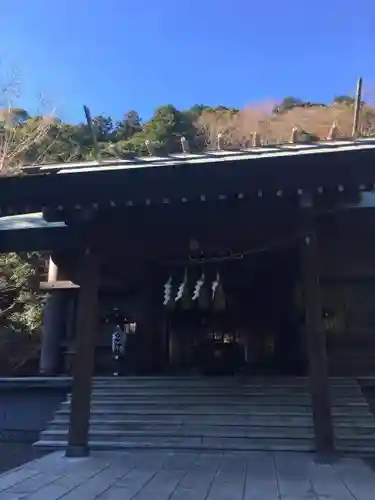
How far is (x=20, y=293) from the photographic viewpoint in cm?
1872

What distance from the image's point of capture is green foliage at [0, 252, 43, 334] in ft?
58.1

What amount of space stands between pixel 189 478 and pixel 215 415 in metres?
2.60

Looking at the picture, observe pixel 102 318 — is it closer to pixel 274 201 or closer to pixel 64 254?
pixel 64 254

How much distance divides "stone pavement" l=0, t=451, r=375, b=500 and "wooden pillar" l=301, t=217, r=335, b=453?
0.33 m

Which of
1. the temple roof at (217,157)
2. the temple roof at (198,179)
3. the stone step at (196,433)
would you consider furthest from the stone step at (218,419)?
the temple roof at (217,157)

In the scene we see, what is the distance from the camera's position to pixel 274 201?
6172 mm

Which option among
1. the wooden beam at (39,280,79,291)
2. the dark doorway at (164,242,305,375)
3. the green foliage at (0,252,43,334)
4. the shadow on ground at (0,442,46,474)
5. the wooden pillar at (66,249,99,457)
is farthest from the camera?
the green foliage at (0,252,43,334)

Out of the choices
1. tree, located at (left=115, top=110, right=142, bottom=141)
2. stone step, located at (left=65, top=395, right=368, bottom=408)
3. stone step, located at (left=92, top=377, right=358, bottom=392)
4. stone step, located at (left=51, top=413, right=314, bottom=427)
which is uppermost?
tree, located at (left=115, top=110, right=142, bottom=141)

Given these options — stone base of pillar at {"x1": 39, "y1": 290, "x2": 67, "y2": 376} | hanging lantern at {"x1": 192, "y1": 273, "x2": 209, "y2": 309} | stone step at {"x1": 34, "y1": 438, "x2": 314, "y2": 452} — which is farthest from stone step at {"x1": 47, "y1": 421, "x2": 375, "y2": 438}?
stone base of pillar at {"x1": 39, "y1": 290, "x2": 67, "y2": 376}

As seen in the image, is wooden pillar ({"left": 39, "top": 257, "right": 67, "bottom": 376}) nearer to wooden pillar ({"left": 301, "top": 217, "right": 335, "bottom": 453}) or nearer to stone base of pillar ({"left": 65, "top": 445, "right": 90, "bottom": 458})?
stone base of pillar ({"left": 65, "top": 445, "right": 90, "bottom": 458})

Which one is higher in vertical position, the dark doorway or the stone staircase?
the dark doorway

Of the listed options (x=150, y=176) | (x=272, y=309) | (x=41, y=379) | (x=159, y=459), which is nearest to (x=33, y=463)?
(x=159, y=459)

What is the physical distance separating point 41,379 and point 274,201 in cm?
522

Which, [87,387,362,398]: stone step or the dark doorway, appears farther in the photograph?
the dark doorway
